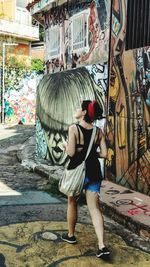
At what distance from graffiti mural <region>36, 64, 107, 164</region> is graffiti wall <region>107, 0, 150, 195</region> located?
0.56m

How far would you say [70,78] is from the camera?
1054cm

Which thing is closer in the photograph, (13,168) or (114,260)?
(114,260)

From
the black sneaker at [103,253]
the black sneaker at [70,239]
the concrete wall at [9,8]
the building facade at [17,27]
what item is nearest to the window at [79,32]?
the black sneaker at [70,239]

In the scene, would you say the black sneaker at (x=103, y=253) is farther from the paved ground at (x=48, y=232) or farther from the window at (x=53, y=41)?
the window at (x=53, y=41)

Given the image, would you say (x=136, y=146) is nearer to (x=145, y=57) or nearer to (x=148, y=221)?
(x=145, y=57)

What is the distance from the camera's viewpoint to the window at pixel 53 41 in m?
11.8

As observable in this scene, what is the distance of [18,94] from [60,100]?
50.7 feet

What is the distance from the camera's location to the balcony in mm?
30691

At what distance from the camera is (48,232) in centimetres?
552

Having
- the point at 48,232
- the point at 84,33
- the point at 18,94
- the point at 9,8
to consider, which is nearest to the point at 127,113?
the point at 84,33

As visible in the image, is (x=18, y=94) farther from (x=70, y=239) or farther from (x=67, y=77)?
(x=70, y=239)

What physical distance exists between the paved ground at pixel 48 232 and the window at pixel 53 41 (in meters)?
4.33

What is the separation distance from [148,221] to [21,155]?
8.00m

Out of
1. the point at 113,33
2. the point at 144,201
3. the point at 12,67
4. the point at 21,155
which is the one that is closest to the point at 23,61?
the point at 12,67
